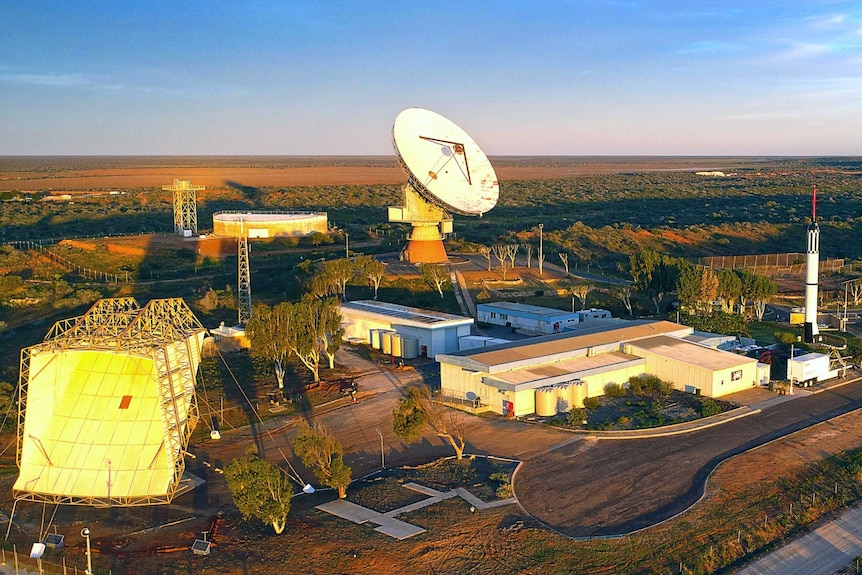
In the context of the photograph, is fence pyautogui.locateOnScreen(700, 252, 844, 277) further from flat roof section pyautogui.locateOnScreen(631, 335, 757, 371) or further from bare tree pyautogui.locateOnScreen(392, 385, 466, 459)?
bare tree pyautogui.locateOnScreen(392, 385, 466, 459)

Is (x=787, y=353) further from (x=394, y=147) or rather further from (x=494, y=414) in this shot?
(x=394, y=147)

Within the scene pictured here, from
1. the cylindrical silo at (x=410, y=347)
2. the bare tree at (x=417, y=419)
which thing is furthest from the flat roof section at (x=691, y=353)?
the bare tree at (x=417, y=419)

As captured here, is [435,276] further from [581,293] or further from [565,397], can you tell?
[565,397]

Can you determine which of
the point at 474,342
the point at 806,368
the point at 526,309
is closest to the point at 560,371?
the point at 474,342

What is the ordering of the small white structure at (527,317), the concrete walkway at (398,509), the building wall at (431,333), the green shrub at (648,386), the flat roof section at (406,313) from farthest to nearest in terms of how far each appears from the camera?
1. the small white structure at (527,317)
2. the flat roof section at (406,313)
3. the building wall at (431,333)
4. the green shrub at (648,386)
5. the concrete walkway at (398,509)

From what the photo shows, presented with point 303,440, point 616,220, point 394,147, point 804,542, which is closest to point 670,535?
point 804,542

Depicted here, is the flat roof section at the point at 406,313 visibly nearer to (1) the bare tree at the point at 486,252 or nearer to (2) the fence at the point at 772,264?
(1) the bare tree at the point at 486,252

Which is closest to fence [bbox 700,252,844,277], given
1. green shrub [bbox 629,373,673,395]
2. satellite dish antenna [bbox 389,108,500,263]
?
satellite dish antenna [bbox 389,108,500,263]
